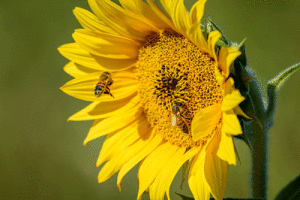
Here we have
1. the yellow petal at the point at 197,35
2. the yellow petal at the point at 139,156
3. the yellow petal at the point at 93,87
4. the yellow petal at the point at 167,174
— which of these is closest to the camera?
the yellow petal at the point at 197,35

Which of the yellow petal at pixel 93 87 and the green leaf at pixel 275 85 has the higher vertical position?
the yellow petal at pixel 93 87

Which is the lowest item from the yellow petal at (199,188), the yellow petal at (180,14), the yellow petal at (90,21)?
the yellow petal at (199,188)

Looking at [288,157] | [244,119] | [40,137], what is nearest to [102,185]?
[40,137]

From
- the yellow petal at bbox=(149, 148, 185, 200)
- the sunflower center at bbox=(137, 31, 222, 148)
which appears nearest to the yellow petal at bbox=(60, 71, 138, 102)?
the sunflower center at bbox=(137, 31, 222, 148)

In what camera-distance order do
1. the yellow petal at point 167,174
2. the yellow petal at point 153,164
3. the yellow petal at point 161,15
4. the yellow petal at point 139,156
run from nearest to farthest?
the yellow petal at point 161,15 → the yellow petal at point 167,174 → the yellow petal at point 153,164 → the yellow petal at point 139,156

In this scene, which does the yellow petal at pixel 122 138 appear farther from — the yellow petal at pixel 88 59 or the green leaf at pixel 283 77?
the green leaf at pixel 283 77

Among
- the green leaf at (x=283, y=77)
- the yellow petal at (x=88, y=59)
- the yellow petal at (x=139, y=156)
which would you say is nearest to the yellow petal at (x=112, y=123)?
the yellow petal at (x=139, y=156)

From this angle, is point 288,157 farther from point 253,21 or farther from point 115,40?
point 115,40
